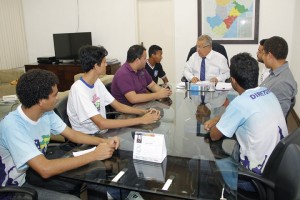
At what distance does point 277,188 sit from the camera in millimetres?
1355

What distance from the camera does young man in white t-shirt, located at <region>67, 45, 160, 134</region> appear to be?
1.94 meters

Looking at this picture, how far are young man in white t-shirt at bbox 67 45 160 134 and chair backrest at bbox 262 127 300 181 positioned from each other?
85cm

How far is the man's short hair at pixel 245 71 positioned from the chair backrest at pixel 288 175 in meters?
0.47

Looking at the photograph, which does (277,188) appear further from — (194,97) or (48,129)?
(194,97)

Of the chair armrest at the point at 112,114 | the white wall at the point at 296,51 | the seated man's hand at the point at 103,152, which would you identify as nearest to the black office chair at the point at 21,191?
the seated man's hand at the point at 103,152

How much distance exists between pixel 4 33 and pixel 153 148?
569 cm

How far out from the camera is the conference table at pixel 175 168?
3.92ft

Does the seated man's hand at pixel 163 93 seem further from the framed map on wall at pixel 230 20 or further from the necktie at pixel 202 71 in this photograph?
the framed map on wall at pixel 230 20

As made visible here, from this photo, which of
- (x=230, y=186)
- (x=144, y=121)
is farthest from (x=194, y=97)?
(x=230, y=186)

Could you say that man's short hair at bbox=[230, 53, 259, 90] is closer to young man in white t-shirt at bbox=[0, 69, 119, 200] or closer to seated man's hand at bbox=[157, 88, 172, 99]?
young man in white t-shirt at bbox=[0, 69, 119, 200]

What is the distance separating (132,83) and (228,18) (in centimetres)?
290

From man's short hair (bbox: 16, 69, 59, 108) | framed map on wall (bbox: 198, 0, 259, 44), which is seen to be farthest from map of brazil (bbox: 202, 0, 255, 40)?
man's short hair (bbox: 16, 69, 59, 108)

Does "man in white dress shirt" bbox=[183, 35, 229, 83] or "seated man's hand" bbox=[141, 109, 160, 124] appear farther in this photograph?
"man in white dress shirt" bbox=[183, 35, 229, 83]

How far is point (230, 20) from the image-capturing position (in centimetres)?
480
